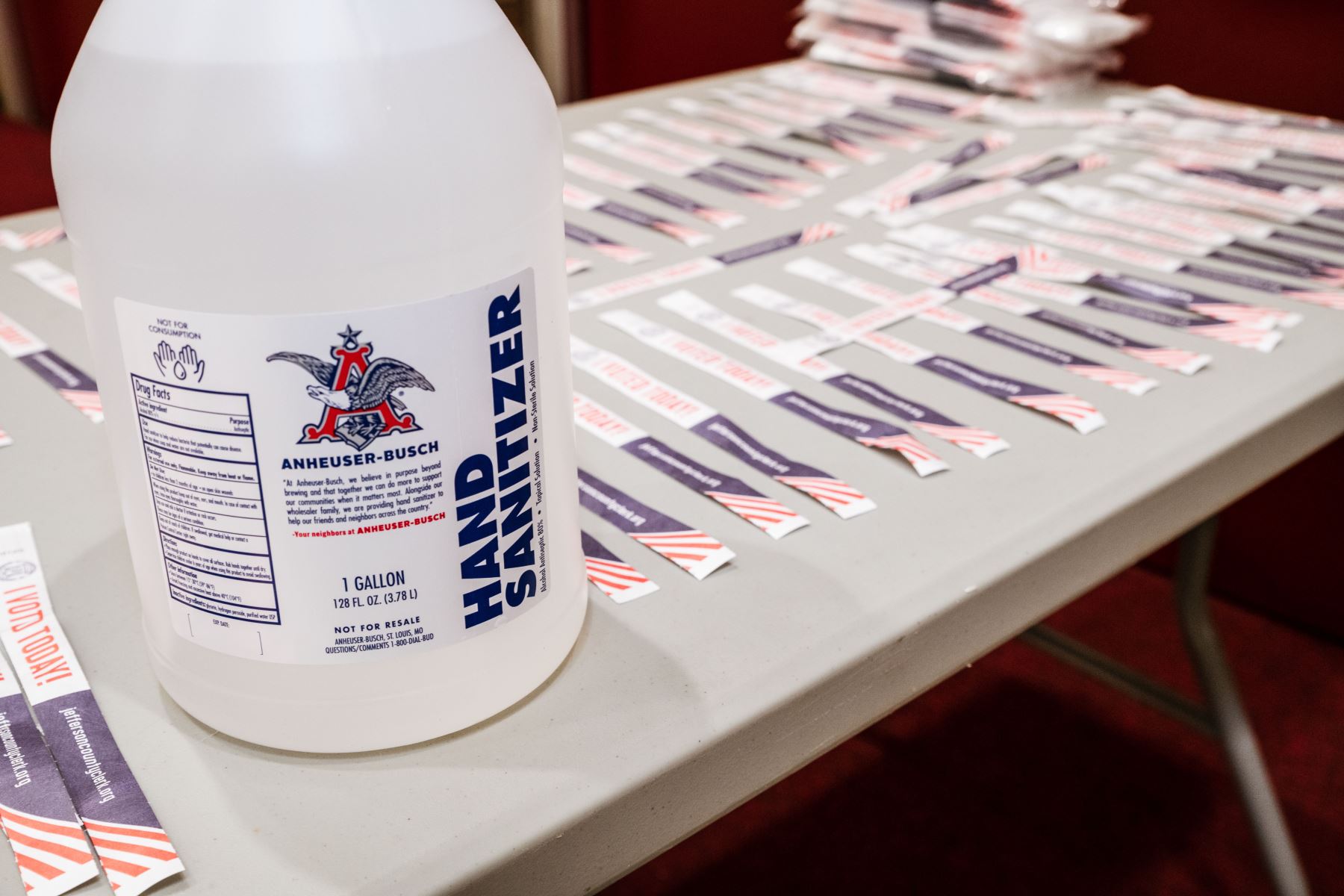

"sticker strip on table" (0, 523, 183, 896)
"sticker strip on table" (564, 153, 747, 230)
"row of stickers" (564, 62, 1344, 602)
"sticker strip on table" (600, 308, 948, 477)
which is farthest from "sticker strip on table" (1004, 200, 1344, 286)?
"sticker strip on table" (0, 523, 183, 896)

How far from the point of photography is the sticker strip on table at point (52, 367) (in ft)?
2.21

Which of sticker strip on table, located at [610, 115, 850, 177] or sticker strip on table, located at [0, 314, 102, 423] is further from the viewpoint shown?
sticker strip on table, located at [610, 115, 850, 177]

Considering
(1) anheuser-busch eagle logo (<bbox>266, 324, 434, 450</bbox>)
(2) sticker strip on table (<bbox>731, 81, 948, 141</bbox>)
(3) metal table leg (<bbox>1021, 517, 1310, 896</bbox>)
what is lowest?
(3) metal table leg (<bbox>1021, 517, 1310, 896</bbox>)

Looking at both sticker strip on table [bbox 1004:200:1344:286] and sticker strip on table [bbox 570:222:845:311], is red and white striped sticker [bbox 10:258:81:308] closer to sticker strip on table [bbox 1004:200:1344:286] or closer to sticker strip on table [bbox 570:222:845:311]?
sticker strip on table [bbox 570:222:845:311]

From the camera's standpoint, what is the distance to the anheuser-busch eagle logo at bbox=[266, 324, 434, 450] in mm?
331

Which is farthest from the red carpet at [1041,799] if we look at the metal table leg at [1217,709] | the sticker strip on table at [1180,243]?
the sticker strip on table at [1180,243]

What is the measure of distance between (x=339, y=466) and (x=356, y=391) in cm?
3

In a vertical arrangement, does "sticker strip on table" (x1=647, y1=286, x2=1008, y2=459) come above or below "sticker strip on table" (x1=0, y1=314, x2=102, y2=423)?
below

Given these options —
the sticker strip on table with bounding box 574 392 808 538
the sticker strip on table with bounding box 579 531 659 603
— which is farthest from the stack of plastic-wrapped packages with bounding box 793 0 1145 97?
the sticker strip on table with bounding box 579 531 659 603

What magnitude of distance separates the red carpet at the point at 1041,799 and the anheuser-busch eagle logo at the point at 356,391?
100 cm

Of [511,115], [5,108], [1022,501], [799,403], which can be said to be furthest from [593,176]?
[5,108]

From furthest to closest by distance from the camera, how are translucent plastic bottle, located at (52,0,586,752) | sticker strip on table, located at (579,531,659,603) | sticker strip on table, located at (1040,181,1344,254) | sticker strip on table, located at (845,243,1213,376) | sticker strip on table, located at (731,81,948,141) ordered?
sticker strip on table, located at (731,81,948,141) < sticker strip on table, located at (1040,181,1344,254) < sticker strip on table, located at (845,243,1213,376) < sticker strip on table, located at (579,531,659,603) < translucent plastic bottle, located at (52,0,586,752)

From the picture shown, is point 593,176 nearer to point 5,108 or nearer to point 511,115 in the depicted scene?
point 511,115

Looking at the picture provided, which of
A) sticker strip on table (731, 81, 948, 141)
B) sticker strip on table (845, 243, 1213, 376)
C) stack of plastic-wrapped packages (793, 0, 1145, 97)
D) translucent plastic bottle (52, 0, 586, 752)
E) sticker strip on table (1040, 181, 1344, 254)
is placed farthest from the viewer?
stack of plastic-wrapped packages (793, 0, 1145, 97)
